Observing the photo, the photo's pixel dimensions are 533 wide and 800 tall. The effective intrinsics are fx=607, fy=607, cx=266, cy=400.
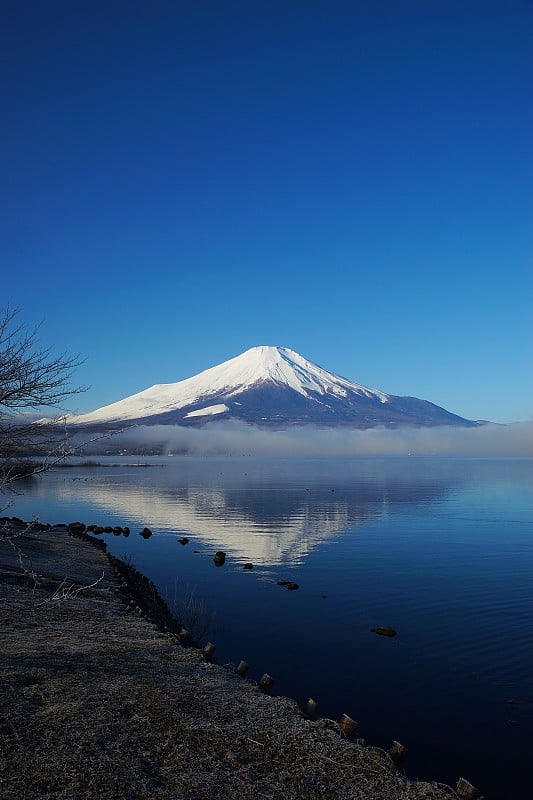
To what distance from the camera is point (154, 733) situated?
8930 millimetres

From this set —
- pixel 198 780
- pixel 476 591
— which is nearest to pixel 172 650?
pixel 198 780

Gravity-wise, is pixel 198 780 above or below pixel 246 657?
above

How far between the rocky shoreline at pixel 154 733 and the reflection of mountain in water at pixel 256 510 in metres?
17.8

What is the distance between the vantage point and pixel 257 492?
7631 centimetres

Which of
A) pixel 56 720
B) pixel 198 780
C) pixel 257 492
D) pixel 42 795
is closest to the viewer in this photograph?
pixel 42 795

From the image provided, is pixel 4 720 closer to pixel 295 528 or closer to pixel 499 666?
pixel 499 666

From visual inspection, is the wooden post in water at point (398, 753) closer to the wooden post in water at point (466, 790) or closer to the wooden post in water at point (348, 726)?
the wooden post in water at point (348, 726)

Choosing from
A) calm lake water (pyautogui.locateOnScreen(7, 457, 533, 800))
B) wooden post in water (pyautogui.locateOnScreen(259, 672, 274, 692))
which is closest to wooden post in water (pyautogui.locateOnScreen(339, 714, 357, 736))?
calm lake water (pyautogui.locateOnScreen(7, 457, 533, 800))

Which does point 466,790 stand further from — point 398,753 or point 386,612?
point 386,612

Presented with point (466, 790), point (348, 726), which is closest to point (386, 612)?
point (348, 726)

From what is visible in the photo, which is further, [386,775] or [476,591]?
[476,591]

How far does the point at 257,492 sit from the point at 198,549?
41.7m

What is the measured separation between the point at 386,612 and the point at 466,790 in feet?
40.1

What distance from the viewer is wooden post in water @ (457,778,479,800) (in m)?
8.66
